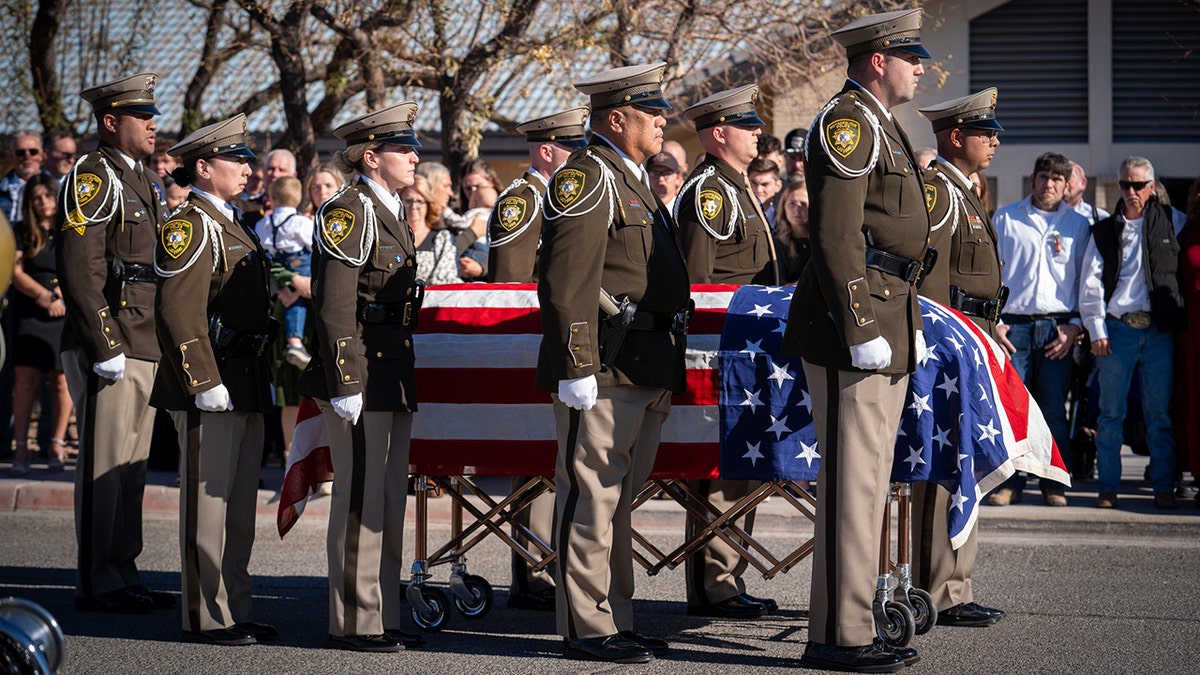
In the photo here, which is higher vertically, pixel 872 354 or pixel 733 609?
pixel 872 354

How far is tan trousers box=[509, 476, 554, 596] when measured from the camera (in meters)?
6.90

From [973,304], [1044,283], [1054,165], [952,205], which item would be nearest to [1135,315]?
[1044,283]

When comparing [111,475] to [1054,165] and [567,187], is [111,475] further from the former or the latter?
[1054,165]

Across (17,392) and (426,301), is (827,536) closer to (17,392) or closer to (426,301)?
(426,301)

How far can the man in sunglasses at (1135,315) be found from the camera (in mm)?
9172

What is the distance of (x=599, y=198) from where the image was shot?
5449 millimetres

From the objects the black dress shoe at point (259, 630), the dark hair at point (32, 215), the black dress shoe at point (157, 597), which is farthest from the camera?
the dark hair at point (32, 215)

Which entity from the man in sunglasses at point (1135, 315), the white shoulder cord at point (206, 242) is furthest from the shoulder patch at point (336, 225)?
the man in sunglasses at point (1135, 315)

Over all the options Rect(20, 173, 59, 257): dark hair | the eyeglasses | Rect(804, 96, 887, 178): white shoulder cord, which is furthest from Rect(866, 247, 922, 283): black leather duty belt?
Rect(20, 173, 59, 257): dark hair

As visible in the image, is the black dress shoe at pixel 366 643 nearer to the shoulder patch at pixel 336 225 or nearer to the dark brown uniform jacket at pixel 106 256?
the shoulder patch at pixel 336 225

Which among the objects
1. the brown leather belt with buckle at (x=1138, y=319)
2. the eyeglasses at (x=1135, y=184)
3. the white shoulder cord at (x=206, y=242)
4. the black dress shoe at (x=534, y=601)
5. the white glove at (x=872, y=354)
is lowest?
the black dress shoe at (x=534, y=601)

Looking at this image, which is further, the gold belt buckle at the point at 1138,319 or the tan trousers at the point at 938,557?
the gold belt buckle at the point at 1138,319

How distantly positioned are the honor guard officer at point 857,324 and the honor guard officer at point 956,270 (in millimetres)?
869

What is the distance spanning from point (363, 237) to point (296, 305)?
413 cm
